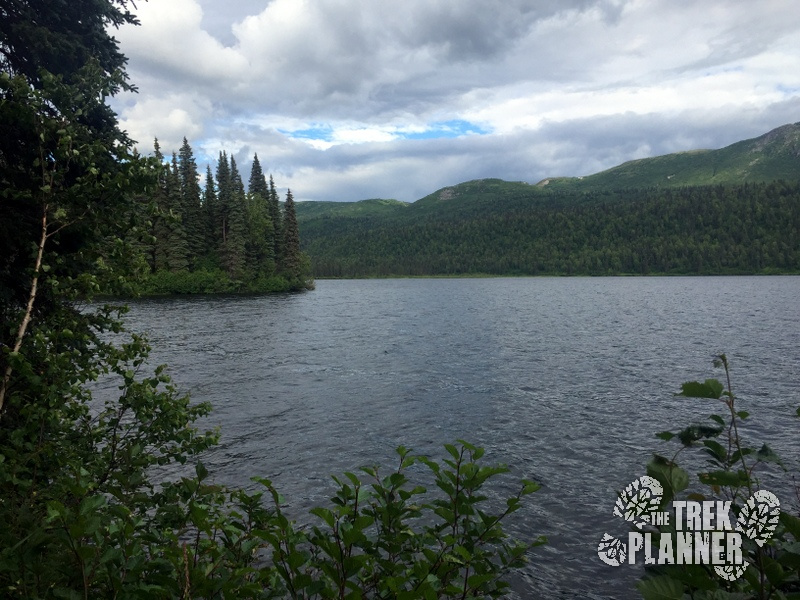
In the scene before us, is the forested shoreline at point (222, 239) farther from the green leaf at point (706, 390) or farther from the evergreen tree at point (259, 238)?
the green leaf at point (706, 390)

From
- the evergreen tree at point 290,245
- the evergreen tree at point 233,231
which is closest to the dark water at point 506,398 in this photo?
the evergreen tree at point 233,231

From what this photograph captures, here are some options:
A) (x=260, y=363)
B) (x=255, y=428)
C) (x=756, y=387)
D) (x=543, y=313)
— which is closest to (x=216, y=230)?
(x=543, y=313)

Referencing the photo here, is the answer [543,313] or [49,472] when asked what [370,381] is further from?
[543,313]

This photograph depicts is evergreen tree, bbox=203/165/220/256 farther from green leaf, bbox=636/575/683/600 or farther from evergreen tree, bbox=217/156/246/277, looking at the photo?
green leaf, bbox=636/575/683/600

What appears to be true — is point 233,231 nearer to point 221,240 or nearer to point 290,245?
point 221,240

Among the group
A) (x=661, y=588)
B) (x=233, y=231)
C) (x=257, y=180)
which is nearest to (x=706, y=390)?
(x=661, y=588)

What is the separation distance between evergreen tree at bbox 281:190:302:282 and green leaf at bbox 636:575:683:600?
10884cm

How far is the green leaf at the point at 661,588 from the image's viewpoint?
7.14ft

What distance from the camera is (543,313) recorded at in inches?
2874

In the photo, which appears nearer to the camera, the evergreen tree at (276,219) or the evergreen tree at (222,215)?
the evergreen tree at (222,215)

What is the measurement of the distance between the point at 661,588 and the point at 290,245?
360 feet

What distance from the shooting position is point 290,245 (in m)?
108

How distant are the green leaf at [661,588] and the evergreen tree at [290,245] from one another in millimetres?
108839

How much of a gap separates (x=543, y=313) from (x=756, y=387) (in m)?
45.5
